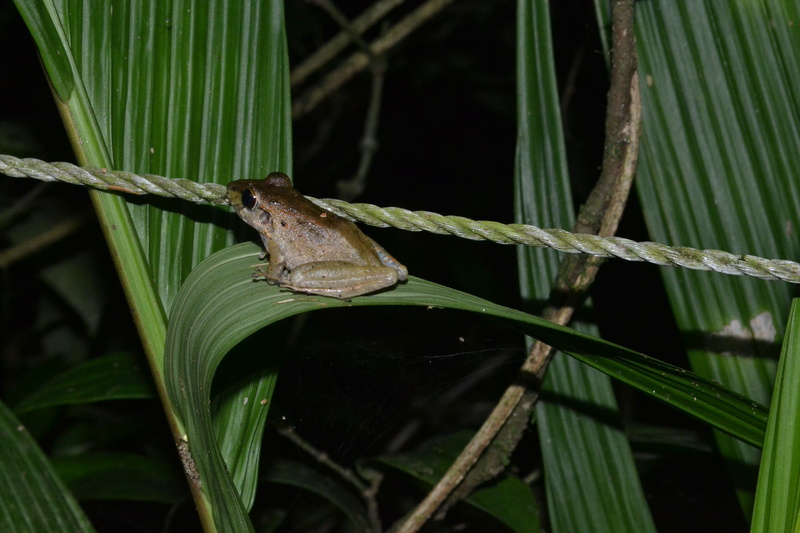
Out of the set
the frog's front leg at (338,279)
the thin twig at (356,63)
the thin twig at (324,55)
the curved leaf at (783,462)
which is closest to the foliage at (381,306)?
the curved leaf at (783,462)

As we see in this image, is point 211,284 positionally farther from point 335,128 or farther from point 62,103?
point 335,128

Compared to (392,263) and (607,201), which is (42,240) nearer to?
(392,263)

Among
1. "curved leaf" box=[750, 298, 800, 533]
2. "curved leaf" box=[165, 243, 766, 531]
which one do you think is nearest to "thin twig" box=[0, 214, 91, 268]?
"curved leaf" box=[165, 243, 766, 531]

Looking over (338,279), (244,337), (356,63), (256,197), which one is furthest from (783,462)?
(356,63)

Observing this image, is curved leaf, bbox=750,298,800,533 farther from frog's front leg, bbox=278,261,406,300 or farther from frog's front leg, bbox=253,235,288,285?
frog's front leg, bbox=253,235,288,285

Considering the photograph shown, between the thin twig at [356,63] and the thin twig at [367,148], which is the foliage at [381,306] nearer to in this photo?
the thin twig at [367,148]
